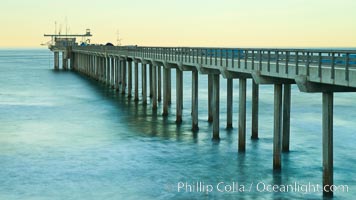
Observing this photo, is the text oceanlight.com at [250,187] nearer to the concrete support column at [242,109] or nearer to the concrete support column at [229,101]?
the concrete support column at [242,109]

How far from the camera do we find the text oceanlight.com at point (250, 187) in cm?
2309

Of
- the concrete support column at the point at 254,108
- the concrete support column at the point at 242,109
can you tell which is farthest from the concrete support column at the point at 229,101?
the concrete support column at the point at 242,109

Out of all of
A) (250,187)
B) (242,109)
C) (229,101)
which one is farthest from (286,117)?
(229,101)

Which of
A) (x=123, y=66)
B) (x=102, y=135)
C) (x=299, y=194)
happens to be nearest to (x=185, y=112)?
(x=102, y=135)

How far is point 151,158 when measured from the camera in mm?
29750

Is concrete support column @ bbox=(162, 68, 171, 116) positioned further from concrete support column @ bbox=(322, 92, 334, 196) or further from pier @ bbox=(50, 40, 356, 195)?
concrete support column @ bbox=(322, 92, 334, 196)

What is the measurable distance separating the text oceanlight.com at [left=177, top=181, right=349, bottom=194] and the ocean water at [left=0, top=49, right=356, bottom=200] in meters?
0.04

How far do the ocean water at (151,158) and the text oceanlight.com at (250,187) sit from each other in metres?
0.04

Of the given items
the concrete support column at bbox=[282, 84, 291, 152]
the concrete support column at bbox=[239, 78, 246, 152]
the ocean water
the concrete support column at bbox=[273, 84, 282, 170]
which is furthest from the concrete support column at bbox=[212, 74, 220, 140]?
the concrete support column at bbox=[273, 84, 282, 170]

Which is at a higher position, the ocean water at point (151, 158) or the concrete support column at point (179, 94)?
the concrete support column at point (179, 94)

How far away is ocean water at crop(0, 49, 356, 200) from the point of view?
23.6 metres

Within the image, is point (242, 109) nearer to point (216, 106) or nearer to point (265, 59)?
point (265, 59)

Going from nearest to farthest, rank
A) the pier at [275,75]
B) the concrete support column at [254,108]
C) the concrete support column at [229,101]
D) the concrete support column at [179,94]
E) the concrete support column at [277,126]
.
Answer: the pier at [275,75]
the concrete support column at [277,126]
the concrete support column at [254,108]
the concrete support column at [229,101]
the concrete support column at [179,94]

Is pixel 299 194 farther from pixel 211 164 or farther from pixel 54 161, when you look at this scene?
pixel 54 161
